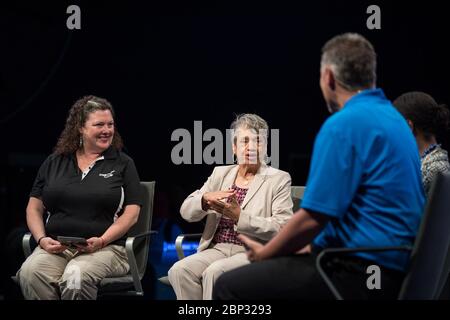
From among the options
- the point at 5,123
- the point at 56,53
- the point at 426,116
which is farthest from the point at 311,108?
the point at 5,123

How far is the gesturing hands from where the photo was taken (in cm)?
330

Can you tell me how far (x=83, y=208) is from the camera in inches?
140

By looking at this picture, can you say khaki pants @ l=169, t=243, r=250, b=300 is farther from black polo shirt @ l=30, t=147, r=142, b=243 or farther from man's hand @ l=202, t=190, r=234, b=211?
black polo shirt @ l=30, t=147, r=142, b=243

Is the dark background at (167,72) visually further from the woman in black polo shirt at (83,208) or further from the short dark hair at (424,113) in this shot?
the short dark hair at (424,113)

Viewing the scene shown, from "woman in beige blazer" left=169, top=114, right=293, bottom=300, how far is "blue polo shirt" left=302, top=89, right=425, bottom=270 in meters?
1.10

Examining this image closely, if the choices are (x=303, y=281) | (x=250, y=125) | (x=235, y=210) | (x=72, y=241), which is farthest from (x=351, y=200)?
(x=72, y=241)

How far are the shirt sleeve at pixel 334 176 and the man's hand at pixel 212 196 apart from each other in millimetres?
1260

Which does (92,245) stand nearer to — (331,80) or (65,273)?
(65,273)

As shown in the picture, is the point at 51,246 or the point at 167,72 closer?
the point at 51,246

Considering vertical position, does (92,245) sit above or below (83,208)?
below

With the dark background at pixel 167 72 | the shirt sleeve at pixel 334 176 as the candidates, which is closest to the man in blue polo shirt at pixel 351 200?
the shirt sleeve at pixel 334 176

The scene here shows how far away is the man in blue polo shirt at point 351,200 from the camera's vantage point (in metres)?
2.06

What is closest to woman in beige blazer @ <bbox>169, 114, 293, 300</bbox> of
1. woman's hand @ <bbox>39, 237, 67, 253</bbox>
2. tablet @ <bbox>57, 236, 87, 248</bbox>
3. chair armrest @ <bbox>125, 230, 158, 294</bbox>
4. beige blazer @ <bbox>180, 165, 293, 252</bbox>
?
beige blazer @ <bbox>180, 165, 293, 252</bbox>

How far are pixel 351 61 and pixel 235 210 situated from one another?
4.38 ft
